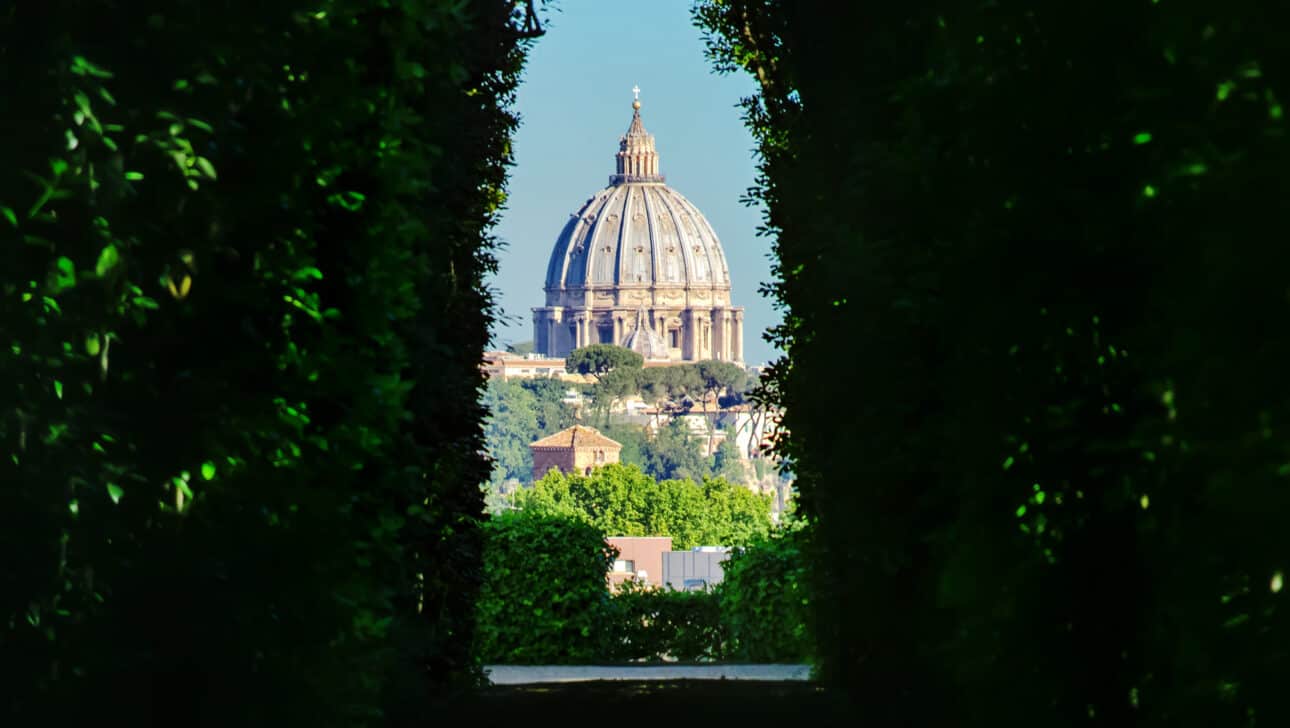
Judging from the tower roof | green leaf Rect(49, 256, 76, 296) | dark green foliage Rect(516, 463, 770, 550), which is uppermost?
the tower roof

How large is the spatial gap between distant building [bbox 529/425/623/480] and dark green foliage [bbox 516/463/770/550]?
45.8 metres

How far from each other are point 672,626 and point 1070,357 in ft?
64.8

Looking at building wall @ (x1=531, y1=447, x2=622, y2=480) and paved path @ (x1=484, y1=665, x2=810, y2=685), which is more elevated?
building wall @ (x1=531, y1=447, x2=622, y2=480)

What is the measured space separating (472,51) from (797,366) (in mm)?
3073

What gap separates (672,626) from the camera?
2539 centimetres

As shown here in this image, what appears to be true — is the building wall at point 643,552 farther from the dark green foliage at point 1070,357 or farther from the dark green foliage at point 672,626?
the dark green foliage at point 1070,357

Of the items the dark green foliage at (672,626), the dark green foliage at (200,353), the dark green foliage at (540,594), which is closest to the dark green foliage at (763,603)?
the dark green foliage at (540,594)

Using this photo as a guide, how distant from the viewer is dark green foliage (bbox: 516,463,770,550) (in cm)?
12469

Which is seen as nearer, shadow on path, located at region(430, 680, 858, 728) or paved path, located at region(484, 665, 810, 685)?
shadow on path, located at region(430, 680, 858, 728)

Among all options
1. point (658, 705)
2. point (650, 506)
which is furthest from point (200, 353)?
point (650, 506)

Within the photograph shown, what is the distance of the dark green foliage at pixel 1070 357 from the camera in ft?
13.7

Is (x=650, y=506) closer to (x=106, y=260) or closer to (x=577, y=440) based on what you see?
(x=577, y=440)

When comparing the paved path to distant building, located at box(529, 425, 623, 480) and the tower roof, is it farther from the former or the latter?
the tower roof

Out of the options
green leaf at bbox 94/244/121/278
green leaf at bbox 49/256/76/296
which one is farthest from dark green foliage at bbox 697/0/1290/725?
green leaf at bbox 49/256/76/296
